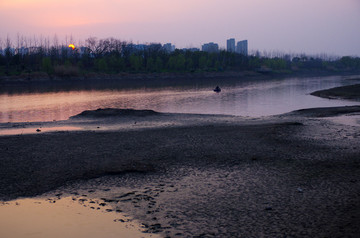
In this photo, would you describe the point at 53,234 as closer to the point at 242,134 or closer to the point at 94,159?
the point at 94,159

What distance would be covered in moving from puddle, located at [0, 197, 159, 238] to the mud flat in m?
0.39

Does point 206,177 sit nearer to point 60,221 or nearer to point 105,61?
point 60,221

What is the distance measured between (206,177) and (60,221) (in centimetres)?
458

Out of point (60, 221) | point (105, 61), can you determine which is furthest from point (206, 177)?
point (105, 61)

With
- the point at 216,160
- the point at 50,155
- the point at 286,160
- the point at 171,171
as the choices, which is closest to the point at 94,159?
the point at 50,155

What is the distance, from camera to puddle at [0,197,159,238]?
24.3ft

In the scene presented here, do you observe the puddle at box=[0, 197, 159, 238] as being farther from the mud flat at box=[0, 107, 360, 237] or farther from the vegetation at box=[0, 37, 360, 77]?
the vegetation at box=[0, 37, 360, 77]

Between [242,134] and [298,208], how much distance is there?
31.0 feet

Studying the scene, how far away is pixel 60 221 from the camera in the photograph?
8.02 m

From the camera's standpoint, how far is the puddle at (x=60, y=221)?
7422mm

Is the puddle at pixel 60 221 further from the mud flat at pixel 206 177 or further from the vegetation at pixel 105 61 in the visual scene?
the vegetation at pixel 105 61

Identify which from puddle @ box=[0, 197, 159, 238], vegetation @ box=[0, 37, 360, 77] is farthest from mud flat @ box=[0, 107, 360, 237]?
vegetation @ box=[0, 37, 360, 77]

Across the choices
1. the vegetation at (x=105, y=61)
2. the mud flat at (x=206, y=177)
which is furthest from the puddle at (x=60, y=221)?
the vegetation at (x=105, y=61)

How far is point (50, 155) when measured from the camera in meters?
13.6
